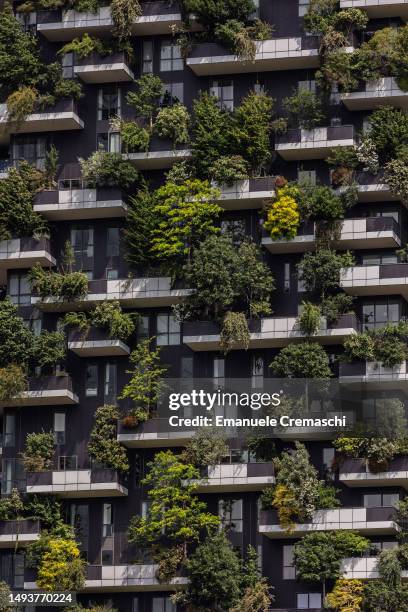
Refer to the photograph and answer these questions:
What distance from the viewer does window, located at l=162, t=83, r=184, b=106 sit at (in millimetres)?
150750

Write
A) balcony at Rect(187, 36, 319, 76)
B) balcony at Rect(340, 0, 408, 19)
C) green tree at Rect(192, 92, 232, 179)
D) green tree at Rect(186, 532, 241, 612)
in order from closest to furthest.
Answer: green tree at Rect(186, 532, 241, 612), green tree at Rect(192, 92, 232, 179), balcony at Rect(340, 0, 408, 19), balcony at Rect(187, 36, 319, 76)

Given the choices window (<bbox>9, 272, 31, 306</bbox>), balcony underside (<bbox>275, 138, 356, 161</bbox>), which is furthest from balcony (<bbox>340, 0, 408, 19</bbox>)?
window (<bbox>9, 272, 31, 306</bbox>)

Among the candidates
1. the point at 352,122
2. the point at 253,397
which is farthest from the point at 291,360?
the point at 352,122

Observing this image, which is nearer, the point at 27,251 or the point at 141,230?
the point at 141,230

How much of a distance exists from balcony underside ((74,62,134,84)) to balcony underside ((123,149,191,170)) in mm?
4593

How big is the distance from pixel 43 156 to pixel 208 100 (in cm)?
983

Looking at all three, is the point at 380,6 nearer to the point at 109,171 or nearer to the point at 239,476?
the point at 109,171

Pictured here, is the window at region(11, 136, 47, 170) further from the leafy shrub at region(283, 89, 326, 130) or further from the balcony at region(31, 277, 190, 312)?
the leafy shrub at region(283, 89, 326, 130)

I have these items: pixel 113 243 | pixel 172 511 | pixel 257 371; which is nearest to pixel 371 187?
pixel 257 371

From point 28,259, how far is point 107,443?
36.9 ft

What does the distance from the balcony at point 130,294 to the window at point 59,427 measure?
5827 millimetres

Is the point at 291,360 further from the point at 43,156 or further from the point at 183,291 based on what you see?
the point at 43,156

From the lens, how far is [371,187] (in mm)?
146250

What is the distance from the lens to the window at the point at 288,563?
143 m
